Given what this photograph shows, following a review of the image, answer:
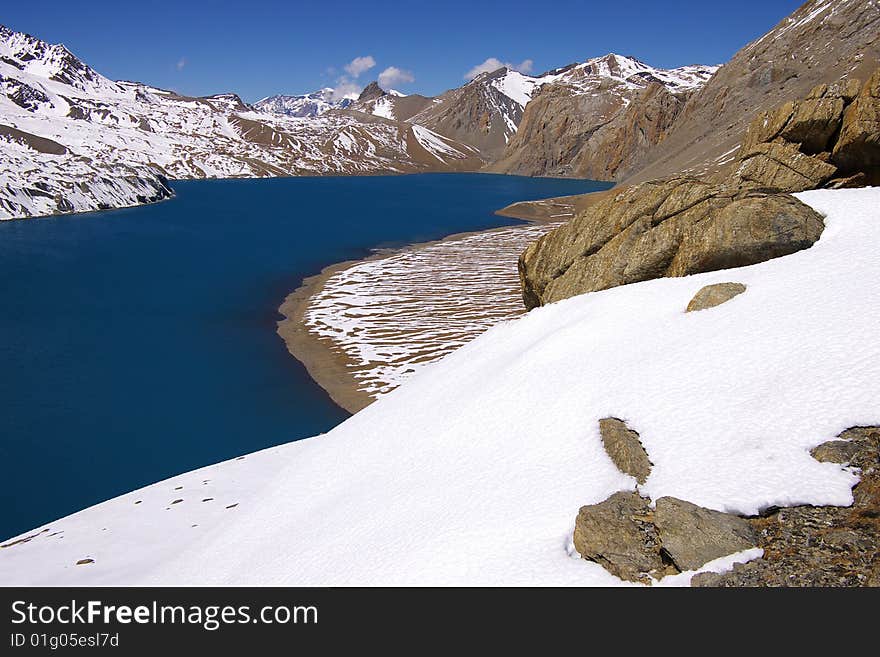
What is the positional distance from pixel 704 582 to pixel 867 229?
1361 cm

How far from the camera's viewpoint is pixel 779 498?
9414 mm

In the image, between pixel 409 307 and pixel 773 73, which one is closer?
pixel 409 307

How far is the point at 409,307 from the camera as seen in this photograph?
5006 centimetres

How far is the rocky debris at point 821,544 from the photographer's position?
26.6 feet

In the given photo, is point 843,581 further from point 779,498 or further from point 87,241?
point 87,241

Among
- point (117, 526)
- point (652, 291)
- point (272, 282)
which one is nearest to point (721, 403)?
point (652, 291)

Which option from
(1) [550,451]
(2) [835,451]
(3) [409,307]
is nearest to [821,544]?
(2) [835,451]

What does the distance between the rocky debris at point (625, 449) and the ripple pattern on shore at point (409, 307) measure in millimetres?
21960

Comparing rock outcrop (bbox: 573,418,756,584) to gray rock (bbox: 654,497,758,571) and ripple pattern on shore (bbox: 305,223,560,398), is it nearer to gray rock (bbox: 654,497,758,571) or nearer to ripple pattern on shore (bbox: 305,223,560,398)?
gray rock (bbox: 654,497,758,571)

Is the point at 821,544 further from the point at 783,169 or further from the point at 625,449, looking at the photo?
the point at 783,169

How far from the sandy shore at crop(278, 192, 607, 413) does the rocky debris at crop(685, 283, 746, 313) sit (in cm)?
2009

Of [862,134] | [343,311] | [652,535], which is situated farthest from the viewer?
[343,311]

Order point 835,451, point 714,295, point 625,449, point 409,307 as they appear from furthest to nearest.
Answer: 1. point 409,307
2. point 714,295
3. point 625,449
4. point 835,451

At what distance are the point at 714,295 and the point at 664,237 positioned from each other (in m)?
5.51
